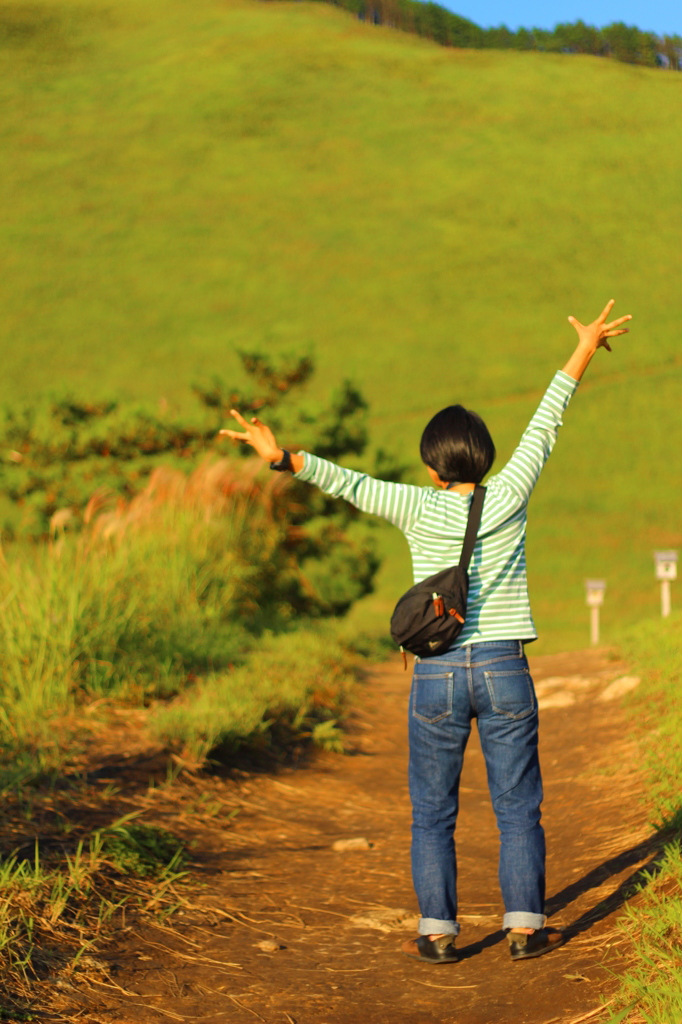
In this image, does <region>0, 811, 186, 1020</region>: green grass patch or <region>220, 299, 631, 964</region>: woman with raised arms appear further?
<region>220, 299, 631, 964</region>: woman with raised arms

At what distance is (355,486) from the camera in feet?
9.62

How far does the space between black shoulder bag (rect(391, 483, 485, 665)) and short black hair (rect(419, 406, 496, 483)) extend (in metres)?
0.22

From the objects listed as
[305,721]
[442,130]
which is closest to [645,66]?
[442,130]

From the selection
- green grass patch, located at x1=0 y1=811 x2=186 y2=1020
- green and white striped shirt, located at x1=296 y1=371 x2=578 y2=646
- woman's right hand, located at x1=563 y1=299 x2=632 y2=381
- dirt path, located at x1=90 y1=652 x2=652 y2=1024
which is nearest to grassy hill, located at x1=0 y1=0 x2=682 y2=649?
dirt path, located at x1=90 y1=652 x2=652 y2=1024

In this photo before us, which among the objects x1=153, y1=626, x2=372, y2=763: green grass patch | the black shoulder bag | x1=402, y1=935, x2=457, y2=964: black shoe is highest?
the black shoulder bag

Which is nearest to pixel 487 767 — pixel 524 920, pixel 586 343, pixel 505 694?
pixel 505 694

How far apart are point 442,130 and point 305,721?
A: 3852 centimetres

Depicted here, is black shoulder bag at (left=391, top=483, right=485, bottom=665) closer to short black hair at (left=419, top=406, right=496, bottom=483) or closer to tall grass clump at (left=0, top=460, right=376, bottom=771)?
short black hair at (left=419, top=406, right=496, bottom=483)

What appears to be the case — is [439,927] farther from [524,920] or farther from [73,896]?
[73,896]

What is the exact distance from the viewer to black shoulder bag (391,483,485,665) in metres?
2.82

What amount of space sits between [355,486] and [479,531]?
14.0 inches

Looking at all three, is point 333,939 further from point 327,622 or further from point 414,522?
point 327,622

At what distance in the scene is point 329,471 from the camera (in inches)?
114

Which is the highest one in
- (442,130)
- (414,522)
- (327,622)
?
(442,130)
